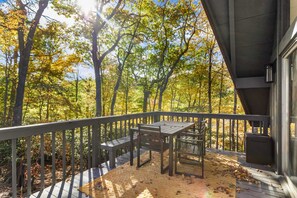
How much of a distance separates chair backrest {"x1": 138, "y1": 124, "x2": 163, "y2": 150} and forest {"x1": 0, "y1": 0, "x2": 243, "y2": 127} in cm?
538

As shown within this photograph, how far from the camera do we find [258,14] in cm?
352

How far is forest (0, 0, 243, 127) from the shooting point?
21.2 feet

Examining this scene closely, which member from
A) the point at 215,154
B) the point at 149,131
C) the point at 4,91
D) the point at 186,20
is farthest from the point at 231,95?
the point at 4,91

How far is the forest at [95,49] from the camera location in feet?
21.2

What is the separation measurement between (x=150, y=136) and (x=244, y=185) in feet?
5.96

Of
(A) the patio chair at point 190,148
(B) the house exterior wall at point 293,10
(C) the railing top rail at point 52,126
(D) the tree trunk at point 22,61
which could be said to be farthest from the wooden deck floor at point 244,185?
(D) the tree trunk at point 22,61

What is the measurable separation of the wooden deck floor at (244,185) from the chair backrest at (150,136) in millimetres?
984

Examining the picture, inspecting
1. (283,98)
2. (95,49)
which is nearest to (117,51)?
(95,49)

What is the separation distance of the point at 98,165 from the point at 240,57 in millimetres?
4698

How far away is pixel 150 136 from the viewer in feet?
11.0

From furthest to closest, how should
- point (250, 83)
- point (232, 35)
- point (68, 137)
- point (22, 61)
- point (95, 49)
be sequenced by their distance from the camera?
1. point (95, 49)
2. point (68, 137)
3. point (22, 61)
4. point (250, 83)
5. point (232, 35)

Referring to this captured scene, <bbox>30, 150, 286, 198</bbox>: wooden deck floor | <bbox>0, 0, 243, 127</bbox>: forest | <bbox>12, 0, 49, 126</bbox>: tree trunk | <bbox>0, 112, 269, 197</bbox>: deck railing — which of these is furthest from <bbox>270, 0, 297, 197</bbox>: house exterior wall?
<bbox>12, 0, 49, 126</bbox>: tree trunk

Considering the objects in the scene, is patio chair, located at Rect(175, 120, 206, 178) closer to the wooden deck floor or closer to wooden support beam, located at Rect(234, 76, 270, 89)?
the wooden deck floor

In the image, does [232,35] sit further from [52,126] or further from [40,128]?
[40,128]
